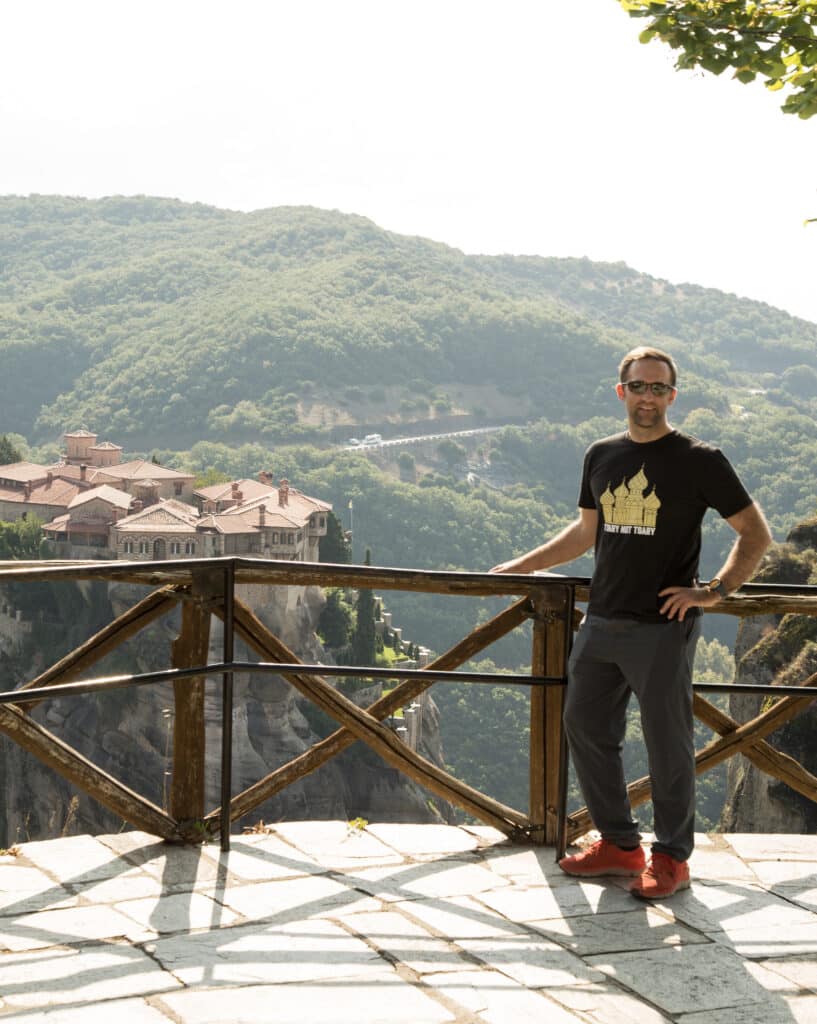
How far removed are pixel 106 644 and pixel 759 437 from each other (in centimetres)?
12261

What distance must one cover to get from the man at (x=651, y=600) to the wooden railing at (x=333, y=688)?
25cm

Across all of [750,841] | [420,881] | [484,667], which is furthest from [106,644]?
[484,667]

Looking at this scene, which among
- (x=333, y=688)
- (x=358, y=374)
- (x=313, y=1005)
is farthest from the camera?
(x=358, y=374)

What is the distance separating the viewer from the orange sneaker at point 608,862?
3719mm

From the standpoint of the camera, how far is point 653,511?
11.4 ft

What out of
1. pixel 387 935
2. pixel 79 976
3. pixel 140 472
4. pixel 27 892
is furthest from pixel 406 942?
pixel 140 472

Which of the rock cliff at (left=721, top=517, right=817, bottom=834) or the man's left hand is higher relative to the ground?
the man's left hand

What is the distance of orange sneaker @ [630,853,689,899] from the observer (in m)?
3.56

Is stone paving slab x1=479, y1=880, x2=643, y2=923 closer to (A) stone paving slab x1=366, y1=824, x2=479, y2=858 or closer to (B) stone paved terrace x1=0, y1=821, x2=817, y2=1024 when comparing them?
(B) stone paved terrace x1=0, y1=821, x2=817, y2=1024

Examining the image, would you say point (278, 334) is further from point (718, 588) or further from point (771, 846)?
point (718, 588)

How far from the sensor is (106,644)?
396 cm

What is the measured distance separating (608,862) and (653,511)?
1.02m

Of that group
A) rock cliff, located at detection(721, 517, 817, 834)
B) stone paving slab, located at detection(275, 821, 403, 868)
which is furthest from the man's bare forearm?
rock cliff, located at detection(721, 517, 817, 834)

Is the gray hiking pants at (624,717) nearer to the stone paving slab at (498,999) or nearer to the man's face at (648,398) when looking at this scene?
the man's face at (648,398)
